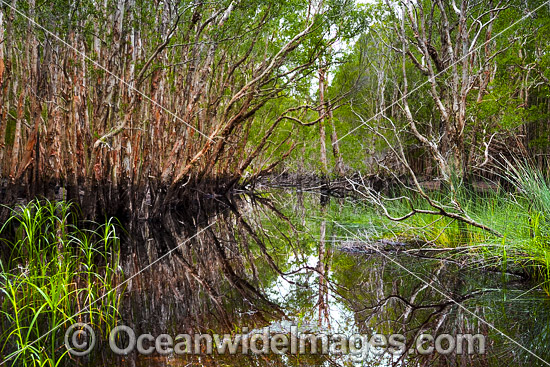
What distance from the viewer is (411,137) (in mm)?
18250

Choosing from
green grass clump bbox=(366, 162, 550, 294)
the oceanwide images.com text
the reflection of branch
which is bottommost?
the oceanwide images.com text

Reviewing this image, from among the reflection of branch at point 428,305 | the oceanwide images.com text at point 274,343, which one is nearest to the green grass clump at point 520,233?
the reflection of branch at point 428,305

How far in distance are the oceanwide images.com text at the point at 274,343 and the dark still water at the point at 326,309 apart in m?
0.01

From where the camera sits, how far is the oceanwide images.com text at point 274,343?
90.5 inches

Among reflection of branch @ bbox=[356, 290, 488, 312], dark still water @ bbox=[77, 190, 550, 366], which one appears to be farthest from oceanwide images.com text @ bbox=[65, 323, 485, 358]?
reflection of branch @ bbox=[356, 290, 488, 312]

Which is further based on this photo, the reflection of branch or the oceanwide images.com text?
the reflection of branch

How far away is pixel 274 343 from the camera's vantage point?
2.41 metres

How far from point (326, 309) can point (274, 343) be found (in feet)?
2.43

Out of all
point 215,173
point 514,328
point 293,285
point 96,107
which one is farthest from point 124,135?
point 215,173

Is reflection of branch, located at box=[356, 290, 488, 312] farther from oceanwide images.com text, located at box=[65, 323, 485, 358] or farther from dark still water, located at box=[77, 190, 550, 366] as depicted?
oceanwide images.com text, located at box=[65, 323, 485, 358]

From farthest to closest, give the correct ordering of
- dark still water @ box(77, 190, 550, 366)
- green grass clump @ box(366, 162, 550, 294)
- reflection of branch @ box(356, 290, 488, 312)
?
green grass clump @ box(366, 162, 550, 294) < reflection of branch @ box(356, 290, 488, 312) < dark still water @ box(77, 190, 550, 366)

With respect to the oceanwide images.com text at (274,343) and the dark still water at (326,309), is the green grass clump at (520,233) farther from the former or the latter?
the oceanwide images.com text at (274,343)

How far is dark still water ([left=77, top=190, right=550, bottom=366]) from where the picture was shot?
225cm

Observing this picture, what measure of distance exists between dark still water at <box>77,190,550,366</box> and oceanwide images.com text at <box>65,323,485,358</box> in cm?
1
